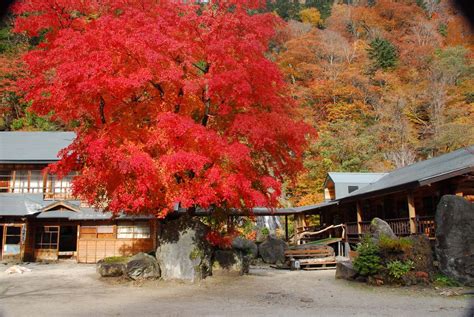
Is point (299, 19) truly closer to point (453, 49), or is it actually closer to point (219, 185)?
point (453, 49)

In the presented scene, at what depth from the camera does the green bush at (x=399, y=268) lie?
11242 millimetres

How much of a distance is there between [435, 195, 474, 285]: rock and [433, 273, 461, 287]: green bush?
0.36ft

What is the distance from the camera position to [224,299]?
9938 mm

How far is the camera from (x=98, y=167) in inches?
450

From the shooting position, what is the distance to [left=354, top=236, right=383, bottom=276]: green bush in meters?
11.7

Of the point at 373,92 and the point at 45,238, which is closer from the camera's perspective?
the point at 45,238

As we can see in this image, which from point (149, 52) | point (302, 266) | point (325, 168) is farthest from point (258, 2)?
point (325, 168)

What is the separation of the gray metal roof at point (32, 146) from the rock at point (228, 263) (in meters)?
15.0

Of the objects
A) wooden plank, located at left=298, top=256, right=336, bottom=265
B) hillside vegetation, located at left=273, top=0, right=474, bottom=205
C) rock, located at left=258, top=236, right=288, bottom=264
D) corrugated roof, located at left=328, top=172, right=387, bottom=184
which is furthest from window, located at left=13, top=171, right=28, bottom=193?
hillside vegetation, located at left=273, top=0, right=474, bottom=205

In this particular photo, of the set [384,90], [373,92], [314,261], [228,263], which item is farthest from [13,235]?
[384,90]

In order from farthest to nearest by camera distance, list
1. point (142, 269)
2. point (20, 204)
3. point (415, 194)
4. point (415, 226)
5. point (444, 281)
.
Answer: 1. point (20, 204)
2. point (415, 194)
3. point (415, 226)
4. point (142, 269)
5. point (444, 281)

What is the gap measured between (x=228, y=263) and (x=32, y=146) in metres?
18.2

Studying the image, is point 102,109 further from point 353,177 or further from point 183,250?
point 353,177

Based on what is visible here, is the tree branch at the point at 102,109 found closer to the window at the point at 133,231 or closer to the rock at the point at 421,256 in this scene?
the rock at the point at 421,256
